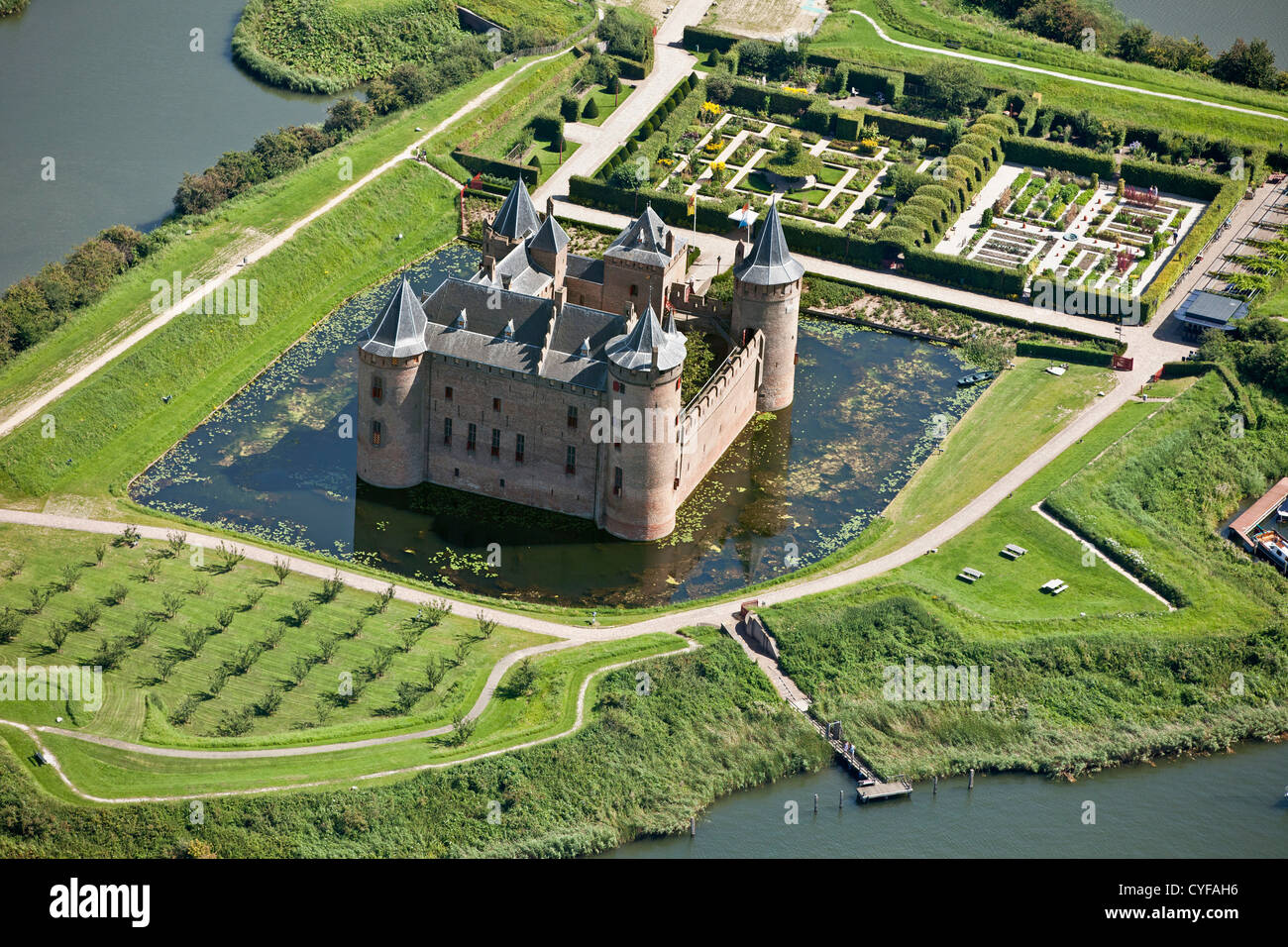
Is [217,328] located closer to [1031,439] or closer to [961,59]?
[1031,439]

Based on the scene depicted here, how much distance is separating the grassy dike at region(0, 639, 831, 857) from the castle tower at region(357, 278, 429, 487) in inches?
892

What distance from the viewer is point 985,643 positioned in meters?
96.2

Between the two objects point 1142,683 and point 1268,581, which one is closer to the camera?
point 1142,683

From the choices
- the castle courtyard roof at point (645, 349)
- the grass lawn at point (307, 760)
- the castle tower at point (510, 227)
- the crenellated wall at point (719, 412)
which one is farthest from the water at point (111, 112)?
the grass lawn at point (307, 760)

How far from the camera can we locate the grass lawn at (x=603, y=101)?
509 feet

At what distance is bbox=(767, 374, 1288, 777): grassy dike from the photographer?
9169cm

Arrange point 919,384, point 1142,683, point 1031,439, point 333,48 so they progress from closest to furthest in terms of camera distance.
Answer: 1. point 1142,683
2. point 1031,439
3. point 919,384
4. point 333,48

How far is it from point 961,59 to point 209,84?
6813 cm

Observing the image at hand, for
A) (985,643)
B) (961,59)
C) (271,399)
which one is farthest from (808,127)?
(985,643)

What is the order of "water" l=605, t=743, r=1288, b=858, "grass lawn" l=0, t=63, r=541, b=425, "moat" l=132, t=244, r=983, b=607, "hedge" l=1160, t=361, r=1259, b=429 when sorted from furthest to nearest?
"hedge" l=1160, t=361, r=1259, b=429, "grass lawn" l=0, t=63, r=541, b=425, "moat" l=132, t=244, r=983, b=607, "water" l=605, t=743, r=1288, b=858

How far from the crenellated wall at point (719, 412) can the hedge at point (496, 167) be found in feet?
121

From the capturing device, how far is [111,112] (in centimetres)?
15688
